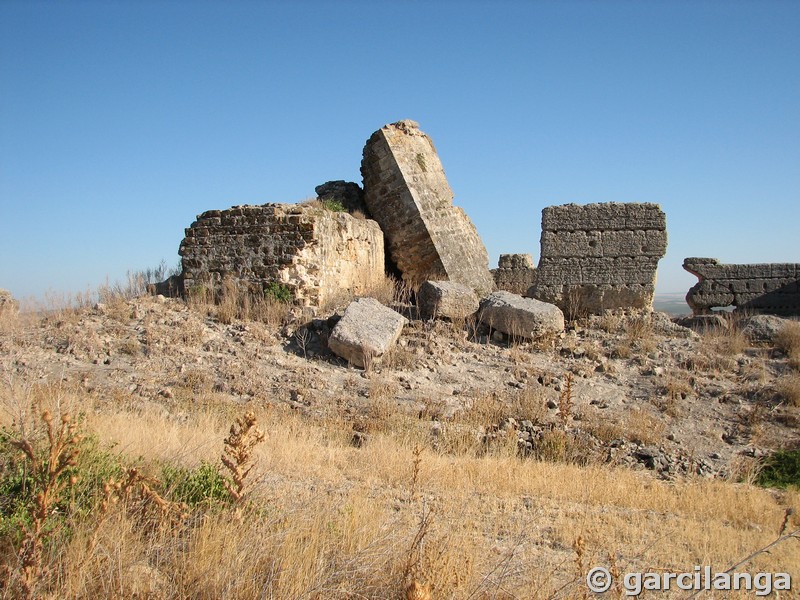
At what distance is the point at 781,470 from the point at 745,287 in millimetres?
9257

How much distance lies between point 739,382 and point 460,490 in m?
5.97

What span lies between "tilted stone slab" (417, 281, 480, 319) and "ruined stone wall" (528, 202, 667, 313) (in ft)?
4.97

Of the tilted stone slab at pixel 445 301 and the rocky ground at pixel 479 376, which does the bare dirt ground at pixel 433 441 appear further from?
the tilted stone slab at pixel 445 301

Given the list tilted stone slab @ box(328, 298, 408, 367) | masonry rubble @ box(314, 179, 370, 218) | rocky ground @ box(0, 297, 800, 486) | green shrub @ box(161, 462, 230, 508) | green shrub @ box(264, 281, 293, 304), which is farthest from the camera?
masonry rubble @ box(314, 179, 370, 218)

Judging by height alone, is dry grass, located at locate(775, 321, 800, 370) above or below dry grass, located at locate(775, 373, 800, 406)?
above

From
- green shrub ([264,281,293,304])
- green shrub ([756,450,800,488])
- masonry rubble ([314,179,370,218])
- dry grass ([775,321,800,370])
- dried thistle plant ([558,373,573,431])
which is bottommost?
green shrub ([756,450,800,488])

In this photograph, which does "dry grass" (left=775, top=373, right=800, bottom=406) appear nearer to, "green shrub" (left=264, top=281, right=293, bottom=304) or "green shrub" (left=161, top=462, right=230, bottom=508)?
"green shrub" (left=264, top=281, right=293, bottom=304)

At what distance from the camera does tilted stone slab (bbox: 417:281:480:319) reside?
9.74 m

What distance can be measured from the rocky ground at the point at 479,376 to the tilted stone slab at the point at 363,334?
0.58ft

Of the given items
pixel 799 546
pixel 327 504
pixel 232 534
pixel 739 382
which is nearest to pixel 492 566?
pixel 327 504

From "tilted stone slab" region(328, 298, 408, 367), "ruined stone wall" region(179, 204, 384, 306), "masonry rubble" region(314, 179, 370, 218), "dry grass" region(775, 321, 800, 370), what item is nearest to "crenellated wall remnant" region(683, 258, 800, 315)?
"dry grass" region(775, 321, 800, 370)

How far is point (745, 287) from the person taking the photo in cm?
1420

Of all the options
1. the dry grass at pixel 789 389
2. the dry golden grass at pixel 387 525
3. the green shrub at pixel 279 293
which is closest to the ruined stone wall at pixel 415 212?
the green shrub at pixel 279 293

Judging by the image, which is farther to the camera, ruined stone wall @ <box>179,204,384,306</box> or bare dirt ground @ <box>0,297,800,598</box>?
ruined stone wall @ <box>179,204,384,306</box>
